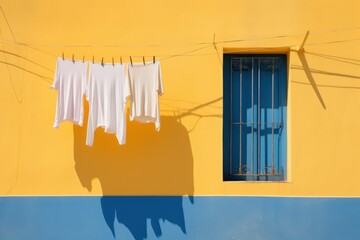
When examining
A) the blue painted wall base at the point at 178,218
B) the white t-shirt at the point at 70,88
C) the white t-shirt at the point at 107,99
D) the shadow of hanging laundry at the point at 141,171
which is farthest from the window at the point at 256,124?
the white t-shirt at the point at 70,88

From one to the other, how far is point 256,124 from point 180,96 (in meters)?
0.95

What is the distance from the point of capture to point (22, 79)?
579cm

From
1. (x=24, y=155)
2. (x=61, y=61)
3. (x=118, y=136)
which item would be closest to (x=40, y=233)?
(x=24, y=155)

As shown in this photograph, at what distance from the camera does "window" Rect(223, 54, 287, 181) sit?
5762 mm

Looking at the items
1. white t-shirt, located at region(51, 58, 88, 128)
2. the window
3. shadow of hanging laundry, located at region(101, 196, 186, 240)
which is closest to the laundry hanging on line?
white t-shirt, located at region(51, 58, 88, 128)

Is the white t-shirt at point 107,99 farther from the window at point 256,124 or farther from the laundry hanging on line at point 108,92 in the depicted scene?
the window at point 256,124

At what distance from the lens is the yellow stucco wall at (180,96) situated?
5.55 m

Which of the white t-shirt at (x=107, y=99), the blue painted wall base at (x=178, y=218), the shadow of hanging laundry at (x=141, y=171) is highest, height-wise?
the white t-shirt at (x=107, y=99)

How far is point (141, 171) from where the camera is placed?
18.4 ft

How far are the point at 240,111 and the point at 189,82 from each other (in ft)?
2.29

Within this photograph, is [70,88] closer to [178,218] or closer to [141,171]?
[141,171]

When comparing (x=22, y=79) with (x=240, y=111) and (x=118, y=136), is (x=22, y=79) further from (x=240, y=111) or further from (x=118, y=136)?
(x=240, y=111)

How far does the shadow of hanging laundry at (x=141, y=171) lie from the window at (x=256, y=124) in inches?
22.0

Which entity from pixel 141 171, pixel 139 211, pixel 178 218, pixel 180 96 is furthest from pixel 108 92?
pixel 178 218
